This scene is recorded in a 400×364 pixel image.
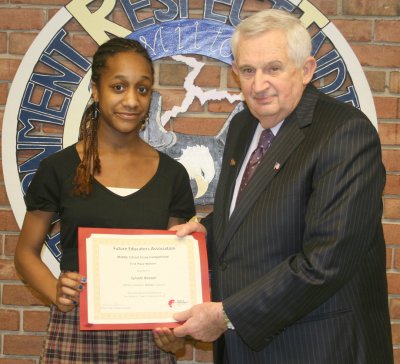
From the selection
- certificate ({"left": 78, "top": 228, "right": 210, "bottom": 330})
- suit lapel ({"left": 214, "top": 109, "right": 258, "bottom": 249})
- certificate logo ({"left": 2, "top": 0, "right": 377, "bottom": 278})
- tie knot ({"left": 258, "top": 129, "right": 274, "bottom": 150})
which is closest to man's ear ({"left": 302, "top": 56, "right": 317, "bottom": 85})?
tie knot ({"left": 258, "top": 129, "right": 274, "bottom": 150})

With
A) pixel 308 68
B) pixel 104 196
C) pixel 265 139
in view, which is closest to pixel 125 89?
pixel 104 196

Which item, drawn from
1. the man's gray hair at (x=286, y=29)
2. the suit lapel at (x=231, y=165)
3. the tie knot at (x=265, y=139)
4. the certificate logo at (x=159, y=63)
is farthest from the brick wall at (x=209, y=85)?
the man's gray hair at (x=286, y=29)

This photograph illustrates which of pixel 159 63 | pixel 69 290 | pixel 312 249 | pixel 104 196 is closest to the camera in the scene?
pixel 312 249

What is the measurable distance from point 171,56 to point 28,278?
106 cm

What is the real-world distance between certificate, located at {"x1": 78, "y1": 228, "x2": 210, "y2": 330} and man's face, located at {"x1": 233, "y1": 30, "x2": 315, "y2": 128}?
494 mm

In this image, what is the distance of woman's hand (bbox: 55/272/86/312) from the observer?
1726 mm

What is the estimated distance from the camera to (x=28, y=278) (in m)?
1.93

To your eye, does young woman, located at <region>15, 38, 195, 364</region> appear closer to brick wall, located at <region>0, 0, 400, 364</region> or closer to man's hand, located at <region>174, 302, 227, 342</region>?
man's hand, located at <region>174, 302, 227, 342</region>

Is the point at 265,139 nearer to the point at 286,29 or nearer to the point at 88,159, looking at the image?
the point at 286,29

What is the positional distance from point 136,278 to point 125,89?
589mm

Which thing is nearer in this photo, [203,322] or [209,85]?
[203,322]

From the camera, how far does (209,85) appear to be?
97.0 inches

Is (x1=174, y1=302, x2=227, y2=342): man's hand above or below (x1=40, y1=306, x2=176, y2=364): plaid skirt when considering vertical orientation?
above

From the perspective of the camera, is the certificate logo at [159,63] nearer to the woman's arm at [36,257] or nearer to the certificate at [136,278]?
the woman's arm at [36,257]
